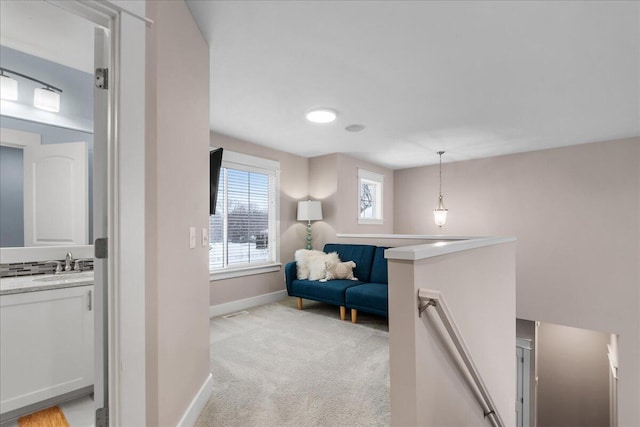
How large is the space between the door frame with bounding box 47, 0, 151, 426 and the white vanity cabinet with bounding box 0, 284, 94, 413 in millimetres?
1062

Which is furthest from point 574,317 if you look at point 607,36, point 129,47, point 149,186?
point 129,47

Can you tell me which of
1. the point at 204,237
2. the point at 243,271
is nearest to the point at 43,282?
the point at 204,237

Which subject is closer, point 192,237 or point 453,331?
point 453,331

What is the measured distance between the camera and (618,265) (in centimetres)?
417

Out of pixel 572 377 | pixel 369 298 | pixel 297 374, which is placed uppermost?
pixel 369 298

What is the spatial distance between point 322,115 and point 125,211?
8.24 ft

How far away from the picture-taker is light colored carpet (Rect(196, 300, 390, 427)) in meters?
1.84

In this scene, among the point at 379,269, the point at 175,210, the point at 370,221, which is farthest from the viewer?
the point at 370,221

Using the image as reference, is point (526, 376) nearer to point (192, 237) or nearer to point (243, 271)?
point (243, 271)

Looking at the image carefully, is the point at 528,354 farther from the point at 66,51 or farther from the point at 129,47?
the point at 66,51

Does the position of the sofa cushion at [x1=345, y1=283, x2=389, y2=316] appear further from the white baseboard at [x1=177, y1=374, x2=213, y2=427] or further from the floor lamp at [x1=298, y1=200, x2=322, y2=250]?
the white baseboard at [x1=177, y1=374, x2=213, y2=427]

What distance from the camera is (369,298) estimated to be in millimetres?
3359

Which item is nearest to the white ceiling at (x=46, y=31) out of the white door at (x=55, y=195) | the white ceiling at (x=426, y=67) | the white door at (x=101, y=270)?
the white door at (x=55, y=195)

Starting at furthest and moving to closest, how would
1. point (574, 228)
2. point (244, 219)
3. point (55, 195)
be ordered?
point (574, 228) → point (244, 219) → point (55, 195)
